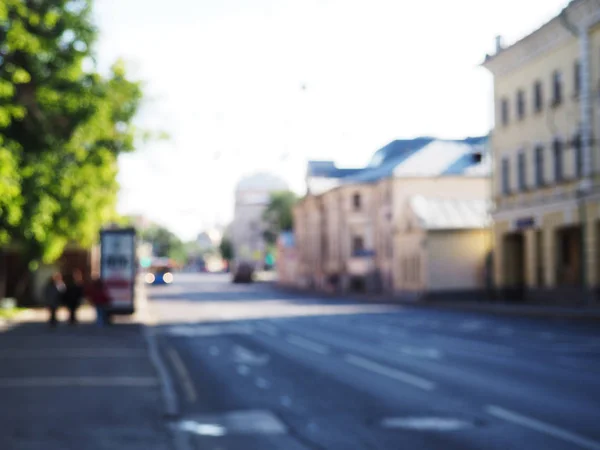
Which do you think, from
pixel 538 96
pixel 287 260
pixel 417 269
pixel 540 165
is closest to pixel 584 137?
pixel 538 96

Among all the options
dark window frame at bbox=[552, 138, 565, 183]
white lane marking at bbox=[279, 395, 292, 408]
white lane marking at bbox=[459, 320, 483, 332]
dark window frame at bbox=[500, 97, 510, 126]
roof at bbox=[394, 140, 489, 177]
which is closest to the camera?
roof at bbox=[394, 140, 489, 177]

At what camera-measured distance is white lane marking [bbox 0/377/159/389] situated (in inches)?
629

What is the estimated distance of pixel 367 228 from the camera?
76188 mm

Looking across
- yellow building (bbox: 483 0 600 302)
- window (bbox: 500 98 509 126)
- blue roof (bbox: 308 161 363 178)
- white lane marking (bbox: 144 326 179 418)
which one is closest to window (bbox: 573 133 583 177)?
yellow building (bbox: 483 0 600 302)

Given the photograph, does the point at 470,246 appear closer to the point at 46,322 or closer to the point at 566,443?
the point at 46,322

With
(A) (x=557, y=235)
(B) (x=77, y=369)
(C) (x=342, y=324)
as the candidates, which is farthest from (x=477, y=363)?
(A) (x=557, y=235)

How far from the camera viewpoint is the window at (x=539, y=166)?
4325cm

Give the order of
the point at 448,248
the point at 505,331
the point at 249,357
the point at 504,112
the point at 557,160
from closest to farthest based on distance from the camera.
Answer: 1. the point at 249,357
2. the point at 505,331
3. the point at 557,160
4. the point at 504,112
5. the point at 448,248

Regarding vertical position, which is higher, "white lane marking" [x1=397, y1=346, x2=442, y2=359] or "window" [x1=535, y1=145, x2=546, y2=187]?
"window" [x1=535, y1=145, x2=546, y2=187]

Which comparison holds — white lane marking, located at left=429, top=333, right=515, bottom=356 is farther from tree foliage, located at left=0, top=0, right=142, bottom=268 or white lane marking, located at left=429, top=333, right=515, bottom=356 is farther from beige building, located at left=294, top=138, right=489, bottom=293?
beige building, located at left=294, top=138, right=489, bottom=293

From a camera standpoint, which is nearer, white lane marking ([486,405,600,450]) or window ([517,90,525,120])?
white lane marking ([486,405,600,450])

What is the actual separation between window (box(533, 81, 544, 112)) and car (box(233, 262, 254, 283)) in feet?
228

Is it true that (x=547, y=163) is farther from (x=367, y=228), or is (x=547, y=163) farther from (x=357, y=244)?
(x=357, y=244)

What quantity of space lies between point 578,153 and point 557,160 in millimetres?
2600
